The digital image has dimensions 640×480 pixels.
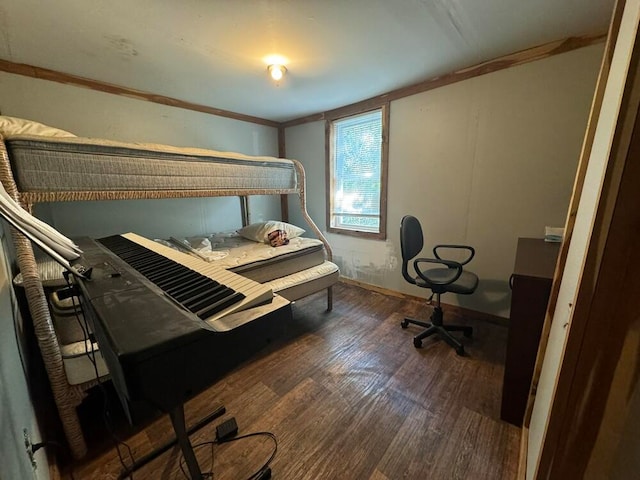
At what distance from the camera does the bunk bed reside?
110 centimetres

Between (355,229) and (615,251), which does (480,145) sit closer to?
(355,229)

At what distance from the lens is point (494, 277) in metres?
2.27

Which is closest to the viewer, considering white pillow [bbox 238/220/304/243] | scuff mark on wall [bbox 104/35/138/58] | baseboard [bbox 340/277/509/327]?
scuff mark on wall [bbox 104/35/138/58]

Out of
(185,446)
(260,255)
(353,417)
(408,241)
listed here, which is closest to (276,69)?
(260,255)

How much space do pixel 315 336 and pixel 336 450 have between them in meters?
0.98

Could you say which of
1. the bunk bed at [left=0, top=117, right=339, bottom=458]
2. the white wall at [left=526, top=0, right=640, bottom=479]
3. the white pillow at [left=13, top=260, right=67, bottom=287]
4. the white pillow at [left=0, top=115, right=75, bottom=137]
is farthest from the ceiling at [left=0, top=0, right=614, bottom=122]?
the white pillow at [left=13, top=260, right=67, bottom=287]

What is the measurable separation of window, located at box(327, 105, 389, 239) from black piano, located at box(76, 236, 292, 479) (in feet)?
8.11

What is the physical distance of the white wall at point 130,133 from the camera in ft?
6.75

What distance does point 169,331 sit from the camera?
0.47 metres

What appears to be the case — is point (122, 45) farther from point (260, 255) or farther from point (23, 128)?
point (260, 255)

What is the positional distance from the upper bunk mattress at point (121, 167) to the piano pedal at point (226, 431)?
1.44m

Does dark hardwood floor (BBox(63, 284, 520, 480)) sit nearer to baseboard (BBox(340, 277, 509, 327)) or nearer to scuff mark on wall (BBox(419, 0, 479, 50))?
baseboard (BBox(340, 277, 509, 327))

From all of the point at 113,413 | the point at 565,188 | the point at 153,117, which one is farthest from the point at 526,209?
the point at 153,117

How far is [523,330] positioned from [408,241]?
945 millimetres
